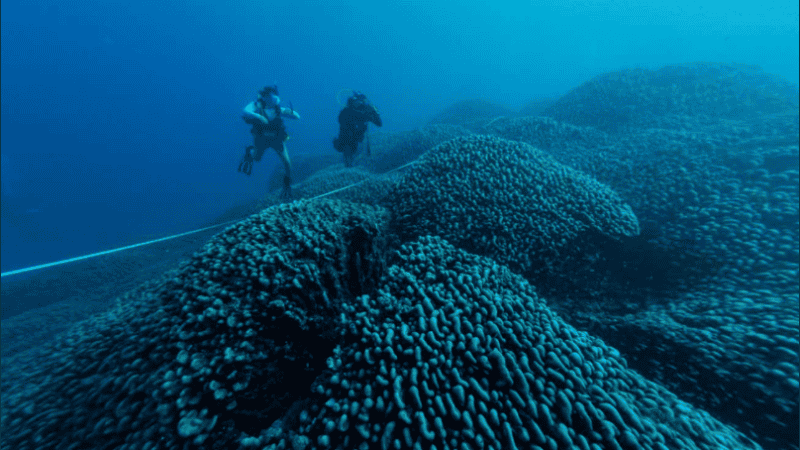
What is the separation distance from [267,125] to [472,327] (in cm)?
823

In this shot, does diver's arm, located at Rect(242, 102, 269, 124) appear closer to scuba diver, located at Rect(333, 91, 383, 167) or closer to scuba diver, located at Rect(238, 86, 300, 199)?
scuba diver, located at Rect(238, 86, 300, 199)

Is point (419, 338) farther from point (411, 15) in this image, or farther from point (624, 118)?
point (411, 15)

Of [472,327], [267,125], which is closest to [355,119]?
[267,125]

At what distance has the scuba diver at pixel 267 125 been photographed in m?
8.54

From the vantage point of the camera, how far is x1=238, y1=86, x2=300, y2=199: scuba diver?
28.0ft

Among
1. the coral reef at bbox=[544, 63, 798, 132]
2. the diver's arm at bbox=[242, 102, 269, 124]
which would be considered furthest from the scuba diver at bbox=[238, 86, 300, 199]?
the coral reef at bbox=[544, 63, 798, 132]

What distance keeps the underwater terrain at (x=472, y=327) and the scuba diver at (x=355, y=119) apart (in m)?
3.80

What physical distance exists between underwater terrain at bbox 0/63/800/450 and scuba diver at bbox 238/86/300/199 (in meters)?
4.62

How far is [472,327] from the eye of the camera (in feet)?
9.18

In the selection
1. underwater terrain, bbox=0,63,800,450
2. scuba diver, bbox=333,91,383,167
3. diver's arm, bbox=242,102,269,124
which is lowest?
underwater terrain, bbox=0,63,800,450

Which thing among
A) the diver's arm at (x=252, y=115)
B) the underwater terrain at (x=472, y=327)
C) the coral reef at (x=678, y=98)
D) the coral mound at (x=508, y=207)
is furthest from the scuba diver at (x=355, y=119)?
the coral reef at (x=678, y=98)

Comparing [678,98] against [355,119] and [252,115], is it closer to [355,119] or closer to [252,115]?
[355,119]

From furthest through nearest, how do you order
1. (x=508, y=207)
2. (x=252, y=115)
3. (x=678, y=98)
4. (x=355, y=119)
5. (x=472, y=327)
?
(x=678, y=98) < (x=355, y=119) < (x=252, y=115) < (x=508, y=207) < (x=472, y=327)

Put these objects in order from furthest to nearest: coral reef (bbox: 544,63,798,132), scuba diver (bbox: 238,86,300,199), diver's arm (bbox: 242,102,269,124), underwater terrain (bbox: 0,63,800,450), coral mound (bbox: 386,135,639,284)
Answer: coral reef (bbox: 544,63,798,132) → scuba diver (bbox: 238,86,300,199) → diver's arm (bbox: 242,102,269,124) → coral mound (bbox: 386,135,639,284) → underwater terrain (bbox: 0,63,800,450)
